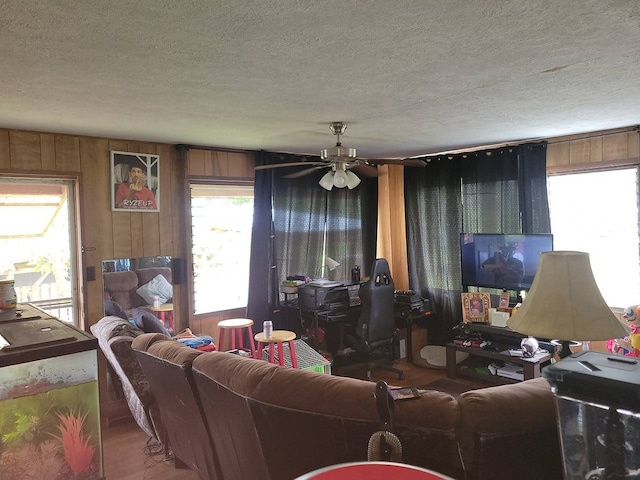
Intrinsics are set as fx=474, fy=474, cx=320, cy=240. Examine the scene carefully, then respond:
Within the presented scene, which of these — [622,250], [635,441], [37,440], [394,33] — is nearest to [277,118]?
[394,33]

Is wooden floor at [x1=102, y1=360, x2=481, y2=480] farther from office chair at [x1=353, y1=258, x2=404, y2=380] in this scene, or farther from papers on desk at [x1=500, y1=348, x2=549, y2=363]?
papers on desk at [x1=500, y1=348, x2=549, y2=363]

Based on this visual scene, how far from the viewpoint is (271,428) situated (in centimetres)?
182

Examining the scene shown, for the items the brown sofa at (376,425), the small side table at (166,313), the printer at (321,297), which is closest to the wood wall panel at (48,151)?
the small side table at (166,313)

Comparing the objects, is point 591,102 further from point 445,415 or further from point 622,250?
point 445,415

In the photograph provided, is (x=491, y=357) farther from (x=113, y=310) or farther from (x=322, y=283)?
(x=113, y=310)

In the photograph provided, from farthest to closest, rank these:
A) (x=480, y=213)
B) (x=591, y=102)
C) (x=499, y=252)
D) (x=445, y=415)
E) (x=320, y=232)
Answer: (x=320, y=232)
(x=480, y=213)
(x=499, y=252)
(x=591, y=102)
(x=445, y=415)

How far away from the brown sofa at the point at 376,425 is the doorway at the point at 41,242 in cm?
243

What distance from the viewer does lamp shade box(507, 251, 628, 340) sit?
74.4 inches

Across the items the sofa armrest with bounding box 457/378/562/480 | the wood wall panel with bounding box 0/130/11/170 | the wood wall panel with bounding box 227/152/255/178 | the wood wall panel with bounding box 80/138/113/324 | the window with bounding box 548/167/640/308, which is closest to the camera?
the sofa armrest with bounding box 457/378/562/480

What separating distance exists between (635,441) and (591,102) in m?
2.51

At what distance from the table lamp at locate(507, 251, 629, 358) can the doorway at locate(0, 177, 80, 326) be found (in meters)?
3.29

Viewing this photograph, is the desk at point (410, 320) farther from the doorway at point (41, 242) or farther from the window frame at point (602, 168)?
the doorway at point (41, 242)

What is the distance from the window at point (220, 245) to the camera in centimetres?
472

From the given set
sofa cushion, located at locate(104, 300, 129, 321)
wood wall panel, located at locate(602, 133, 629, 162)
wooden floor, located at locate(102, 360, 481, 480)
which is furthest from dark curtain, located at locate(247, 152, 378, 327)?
wood wall panel, located at locate(602, 133, 629, 162)
